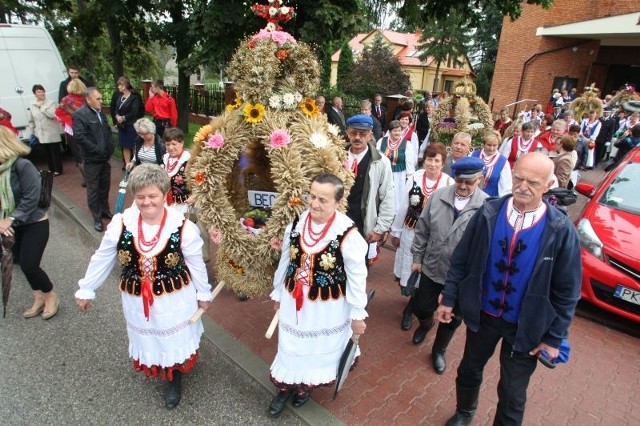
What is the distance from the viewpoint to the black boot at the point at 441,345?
381cm

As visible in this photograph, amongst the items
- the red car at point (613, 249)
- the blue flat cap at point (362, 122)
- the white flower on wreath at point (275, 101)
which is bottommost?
the red car at point (613, 249)

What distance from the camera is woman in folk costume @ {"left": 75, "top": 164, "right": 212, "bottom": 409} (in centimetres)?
290

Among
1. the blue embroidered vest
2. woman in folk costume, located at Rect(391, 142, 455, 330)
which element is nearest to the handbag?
woman in folk costume, located at Rect(391, 142, 455, 330)

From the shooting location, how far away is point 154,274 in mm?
2955

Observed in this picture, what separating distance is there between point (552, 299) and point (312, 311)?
5.12 ft

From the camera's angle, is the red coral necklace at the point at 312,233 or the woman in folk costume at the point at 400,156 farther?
the woman in folk costume at the point at 400,156

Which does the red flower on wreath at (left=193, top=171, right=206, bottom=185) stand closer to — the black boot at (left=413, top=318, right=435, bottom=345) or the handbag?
the handbag

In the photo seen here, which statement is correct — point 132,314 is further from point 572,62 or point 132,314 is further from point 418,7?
point 572,62

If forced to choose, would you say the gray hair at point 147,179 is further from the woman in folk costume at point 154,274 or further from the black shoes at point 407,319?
the black shoes at point 407,319

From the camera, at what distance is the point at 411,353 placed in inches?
162

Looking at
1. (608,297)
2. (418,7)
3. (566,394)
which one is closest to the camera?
(566,394)

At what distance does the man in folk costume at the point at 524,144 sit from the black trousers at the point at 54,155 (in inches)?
361

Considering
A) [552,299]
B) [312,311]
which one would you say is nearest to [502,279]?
[552,299]

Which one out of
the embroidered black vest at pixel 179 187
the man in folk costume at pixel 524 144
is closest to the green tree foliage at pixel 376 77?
the man in folk costume at pixel 524 144
